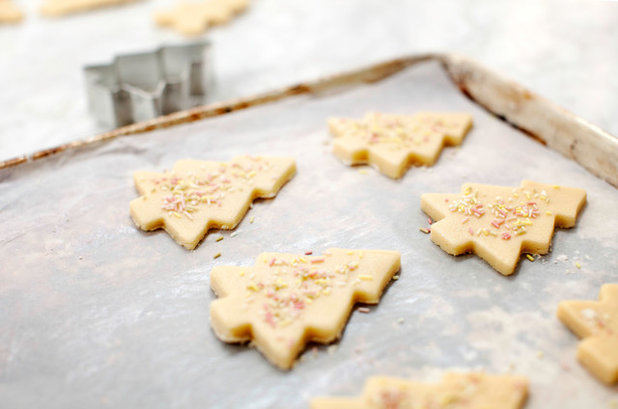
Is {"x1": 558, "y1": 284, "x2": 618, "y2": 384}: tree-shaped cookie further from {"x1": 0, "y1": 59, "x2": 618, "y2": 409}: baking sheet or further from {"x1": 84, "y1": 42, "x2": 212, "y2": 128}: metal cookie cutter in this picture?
{"x1": 84, "y1": 42, "x2": 212, "y2": 128}: metal cookie cutter

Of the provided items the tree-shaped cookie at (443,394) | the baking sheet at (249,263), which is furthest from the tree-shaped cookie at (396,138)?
the tree-shaped cookie at (443,394)

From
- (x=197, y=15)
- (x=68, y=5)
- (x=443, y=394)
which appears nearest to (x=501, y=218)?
(x=443, y=394)

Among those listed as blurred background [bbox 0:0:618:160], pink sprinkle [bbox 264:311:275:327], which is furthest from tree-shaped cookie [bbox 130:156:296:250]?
blurred background [bbox 0:0:618:160]

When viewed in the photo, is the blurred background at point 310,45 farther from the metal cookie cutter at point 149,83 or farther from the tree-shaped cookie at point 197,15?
the metal cookie cutter at point 149,83

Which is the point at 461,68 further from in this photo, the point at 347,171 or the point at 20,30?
the point at 20,30

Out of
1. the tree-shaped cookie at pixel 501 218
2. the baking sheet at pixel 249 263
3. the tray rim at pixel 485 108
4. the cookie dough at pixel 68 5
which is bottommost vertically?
the baking sheet at pixel 249 263

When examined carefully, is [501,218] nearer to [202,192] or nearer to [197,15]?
[202,192]
